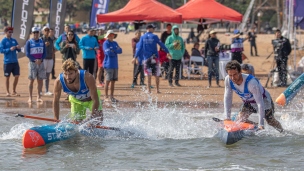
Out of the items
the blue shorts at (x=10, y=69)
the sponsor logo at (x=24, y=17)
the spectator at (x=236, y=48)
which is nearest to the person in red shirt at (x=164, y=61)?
the spectator at (x=236, y=48)

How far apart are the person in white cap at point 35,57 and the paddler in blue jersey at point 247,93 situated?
590cm

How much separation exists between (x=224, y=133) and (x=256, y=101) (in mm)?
705

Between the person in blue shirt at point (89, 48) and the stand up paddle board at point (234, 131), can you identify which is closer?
the stand up paddle board at point (234, 131)

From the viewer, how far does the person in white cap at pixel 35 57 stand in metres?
14.0

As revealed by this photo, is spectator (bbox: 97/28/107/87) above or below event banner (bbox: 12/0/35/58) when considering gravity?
below

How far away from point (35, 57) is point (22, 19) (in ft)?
10.9

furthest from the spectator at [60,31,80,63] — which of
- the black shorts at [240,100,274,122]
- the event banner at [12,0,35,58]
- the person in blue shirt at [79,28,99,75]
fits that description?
the black shorts at [240,100,274,122]

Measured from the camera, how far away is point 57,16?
62.0 ft

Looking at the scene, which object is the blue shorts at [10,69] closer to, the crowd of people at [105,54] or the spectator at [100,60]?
the crowd of people at [105,54]

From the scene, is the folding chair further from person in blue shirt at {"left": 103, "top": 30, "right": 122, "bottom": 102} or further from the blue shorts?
the blue shorts

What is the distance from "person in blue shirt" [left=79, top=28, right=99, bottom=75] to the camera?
50.2 ft

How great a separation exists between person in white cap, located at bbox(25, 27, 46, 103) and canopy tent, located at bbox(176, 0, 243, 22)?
6728 millimetres

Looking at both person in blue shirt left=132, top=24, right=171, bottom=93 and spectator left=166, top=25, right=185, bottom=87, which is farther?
spectator left=166, top=25, right=185, bottom=87

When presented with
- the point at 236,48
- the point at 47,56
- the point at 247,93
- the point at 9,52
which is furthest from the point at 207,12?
the point at 247,93
